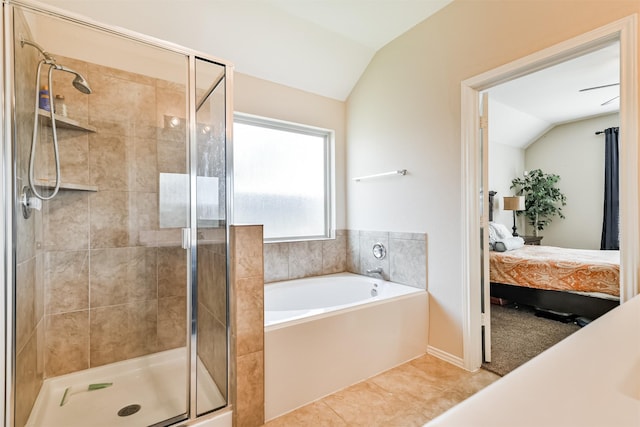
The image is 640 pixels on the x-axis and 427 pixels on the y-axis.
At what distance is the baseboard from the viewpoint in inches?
84.4

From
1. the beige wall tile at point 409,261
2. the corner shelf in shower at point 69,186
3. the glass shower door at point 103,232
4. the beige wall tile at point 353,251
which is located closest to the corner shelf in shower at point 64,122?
the glass shower door at point 103,232

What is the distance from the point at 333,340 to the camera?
1.86 meters

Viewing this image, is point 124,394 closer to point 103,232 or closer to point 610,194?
point 103,232

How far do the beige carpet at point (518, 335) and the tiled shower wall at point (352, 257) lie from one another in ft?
2.48

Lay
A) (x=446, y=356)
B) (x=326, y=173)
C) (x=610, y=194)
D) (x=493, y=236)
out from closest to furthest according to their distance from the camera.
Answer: (x=446, y=356), (x=326, y=173), (x=493, y=236), (x=610, y=194)

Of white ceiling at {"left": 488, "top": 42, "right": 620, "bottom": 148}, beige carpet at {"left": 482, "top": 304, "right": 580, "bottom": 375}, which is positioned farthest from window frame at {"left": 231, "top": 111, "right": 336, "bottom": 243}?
white ceiling at {"left": 488, "top": 42, "right": 620, "bottom": 148}

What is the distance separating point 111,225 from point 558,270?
397 cm

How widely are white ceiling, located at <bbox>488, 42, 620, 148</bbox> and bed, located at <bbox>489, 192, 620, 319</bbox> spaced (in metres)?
1.88

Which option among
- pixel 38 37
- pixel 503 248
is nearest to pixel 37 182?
pixel 38 37

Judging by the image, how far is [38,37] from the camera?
149 cm

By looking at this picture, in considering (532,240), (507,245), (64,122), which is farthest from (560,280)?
(64,122)

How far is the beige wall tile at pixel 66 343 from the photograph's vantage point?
1.84 m

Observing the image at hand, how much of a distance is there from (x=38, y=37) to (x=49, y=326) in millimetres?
1620

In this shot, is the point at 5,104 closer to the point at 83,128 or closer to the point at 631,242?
the point at 83,128
